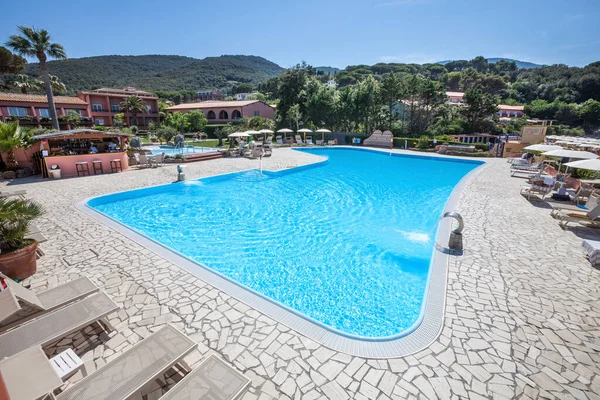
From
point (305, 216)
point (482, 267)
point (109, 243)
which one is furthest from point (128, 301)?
point (482, 267)

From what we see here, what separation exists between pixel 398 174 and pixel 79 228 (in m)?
15.4

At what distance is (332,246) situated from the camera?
7.13m

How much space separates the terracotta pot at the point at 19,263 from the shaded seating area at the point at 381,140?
2714 centimetres

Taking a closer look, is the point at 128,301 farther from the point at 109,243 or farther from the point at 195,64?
the point at 195,64

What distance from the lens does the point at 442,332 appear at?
3.70 m

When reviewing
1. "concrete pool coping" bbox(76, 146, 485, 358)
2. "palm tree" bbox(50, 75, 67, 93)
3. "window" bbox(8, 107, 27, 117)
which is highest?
"palm tree" bbox(50, 75, 67, 93)

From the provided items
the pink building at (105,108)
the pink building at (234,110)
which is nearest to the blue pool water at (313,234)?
the pink building at (234,110)

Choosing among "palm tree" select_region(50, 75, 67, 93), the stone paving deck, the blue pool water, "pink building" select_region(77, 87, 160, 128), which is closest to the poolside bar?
the blue pool water

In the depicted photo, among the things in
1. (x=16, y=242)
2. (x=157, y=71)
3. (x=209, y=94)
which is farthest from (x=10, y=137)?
(x=157, y=71)

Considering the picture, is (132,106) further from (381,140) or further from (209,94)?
(209,94)

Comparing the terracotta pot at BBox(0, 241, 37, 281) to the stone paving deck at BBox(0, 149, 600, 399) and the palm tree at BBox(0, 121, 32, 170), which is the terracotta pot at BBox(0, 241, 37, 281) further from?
the palm tree at BBox(0, 121, 32, 170)

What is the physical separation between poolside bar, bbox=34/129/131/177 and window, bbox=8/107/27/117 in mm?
28292

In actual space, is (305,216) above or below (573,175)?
below

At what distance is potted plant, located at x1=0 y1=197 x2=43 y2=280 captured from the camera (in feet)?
14.9
